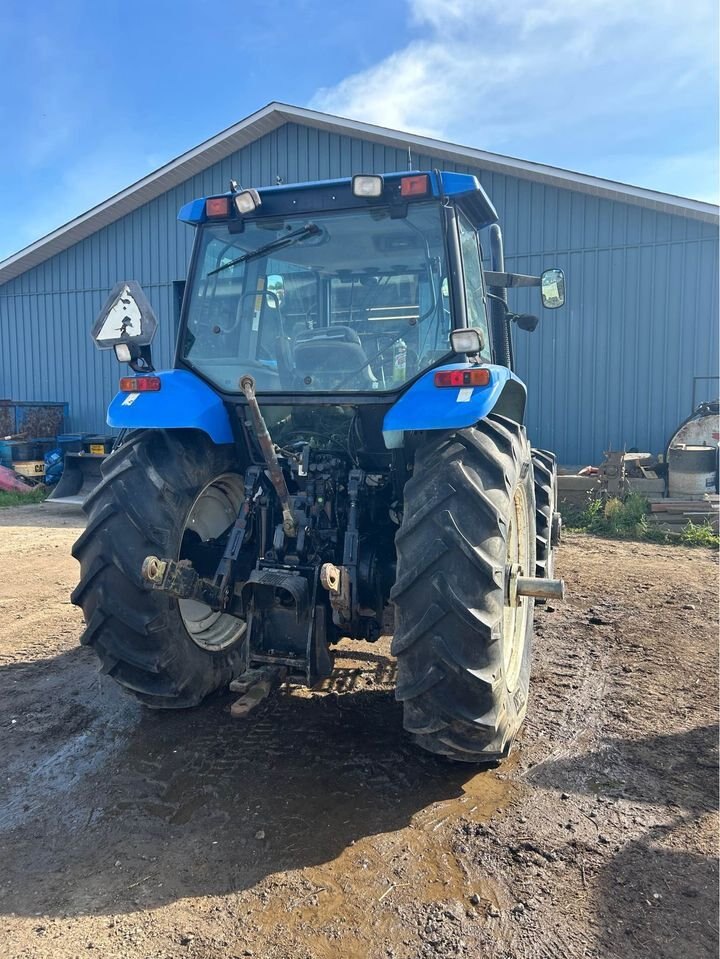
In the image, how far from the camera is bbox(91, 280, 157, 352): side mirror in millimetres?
3174

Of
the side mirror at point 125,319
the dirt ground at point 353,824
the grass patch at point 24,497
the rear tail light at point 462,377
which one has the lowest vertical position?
the dirt ground at point 353,824

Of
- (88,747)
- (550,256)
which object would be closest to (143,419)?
(88,747)

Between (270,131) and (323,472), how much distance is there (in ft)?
35.1

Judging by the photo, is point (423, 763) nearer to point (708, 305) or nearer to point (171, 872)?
point (171, 872)

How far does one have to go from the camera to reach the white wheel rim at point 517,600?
3.18 meters

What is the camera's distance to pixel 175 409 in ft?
10.5

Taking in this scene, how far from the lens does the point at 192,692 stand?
3.38 metres

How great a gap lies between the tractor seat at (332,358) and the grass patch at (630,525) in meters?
5.82

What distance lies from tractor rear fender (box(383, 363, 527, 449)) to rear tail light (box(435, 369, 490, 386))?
21 millimetres

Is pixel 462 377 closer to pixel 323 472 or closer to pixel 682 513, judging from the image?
pixel 323 472

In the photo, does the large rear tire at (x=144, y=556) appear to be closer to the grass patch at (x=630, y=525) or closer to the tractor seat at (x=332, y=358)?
the tractor seat at (x=332, y=358)

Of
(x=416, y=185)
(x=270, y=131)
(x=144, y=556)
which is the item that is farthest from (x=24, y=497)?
(x=416, y=185)

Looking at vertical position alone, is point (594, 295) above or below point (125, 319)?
above

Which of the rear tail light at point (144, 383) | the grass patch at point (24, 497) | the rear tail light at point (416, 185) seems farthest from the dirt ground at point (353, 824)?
the grass patch at point (24, 497)
